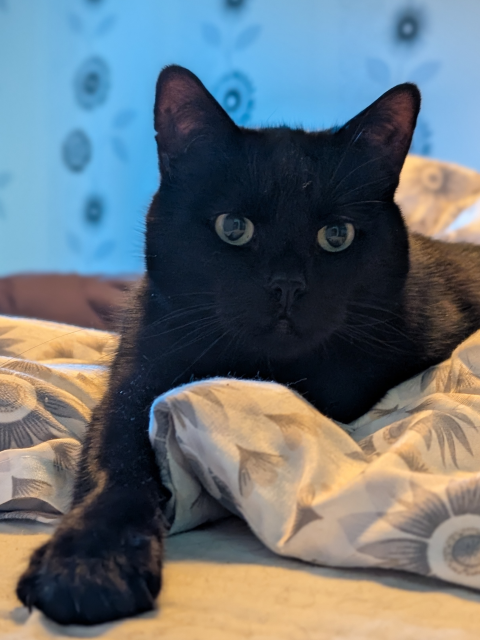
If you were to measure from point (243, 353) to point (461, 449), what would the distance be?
13.4 inches

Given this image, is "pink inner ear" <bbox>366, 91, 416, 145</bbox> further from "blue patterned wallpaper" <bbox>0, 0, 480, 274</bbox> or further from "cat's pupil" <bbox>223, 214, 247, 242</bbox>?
"blue patterned wallpaper" <bbox>0, 0, 480, 274</bbox>

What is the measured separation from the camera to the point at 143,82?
3217 millimetres

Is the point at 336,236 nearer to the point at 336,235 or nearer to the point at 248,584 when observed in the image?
the point at 336,235

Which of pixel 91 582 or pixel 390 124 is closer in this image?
pixel 91 582

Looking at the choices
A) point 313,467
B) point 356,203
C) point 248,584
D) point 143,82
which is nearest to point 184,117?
point 356,203

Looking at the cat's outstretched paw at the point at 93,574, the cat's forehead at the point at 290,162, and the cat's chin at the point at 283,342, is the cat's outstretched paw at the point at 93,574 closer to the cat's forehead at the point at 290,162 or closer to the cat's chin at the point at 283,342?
the cat's chin at the point at 283,342

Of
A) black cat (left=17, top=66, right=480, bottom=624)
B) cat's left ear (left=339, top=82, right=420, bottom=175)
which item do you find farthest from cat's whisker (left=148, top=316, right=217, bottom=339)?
cat's left ear (left=339, top=82, right=420, bottom=175)

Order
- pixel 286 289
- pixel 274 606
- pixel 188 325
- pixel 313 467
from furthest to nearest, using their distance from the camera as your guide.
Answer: pixel 188 325
pixel 286 289
pixel 313 467
pixel 274 606

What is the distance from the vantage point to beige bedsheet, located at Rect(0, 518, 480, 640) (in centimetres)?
54

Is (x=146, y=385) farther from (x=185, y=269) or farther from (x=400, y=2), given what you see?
(x=400, y=2)

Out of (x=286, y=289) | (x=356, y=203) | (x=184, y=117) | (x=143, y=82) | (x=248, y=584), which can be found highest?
(x=143, y=82)

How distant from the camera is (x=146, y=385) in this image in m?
0.95

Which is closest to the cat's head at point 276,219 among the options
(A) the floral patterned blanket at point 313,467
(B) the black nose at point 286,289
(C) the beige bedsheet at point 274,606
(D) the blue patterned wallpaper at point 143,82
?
(B) the black nose at point 286,289

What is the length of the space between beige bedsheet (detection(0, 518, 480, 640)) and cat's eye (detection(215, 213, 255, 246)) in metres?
0.43
